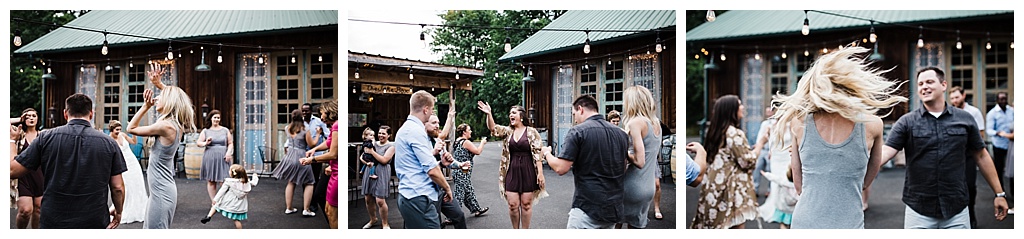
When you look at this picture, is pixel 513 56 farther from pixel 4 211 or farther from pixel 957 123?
pixel 4 211

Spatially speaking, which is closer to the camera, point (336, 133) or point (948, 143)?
point (948, 143)

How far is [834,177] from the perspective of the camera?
12.8 feet

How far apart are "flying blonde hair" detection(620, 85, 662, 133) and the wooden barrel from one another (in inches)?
112

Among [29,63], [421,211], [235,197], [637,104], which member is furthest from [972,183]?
[29,63]

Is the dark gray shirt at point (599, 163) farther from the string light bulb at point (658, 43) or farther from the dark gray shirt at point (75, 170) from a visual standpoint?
the dark gray shirt at point (75, 170)

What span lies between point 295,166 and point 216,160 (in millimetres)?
543

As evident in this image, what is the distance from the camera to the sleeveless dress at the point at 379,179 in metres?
4.28

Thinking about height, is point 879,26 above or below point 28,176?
above

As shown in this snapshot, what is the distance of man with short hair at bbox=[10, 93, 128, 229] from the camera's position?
4.25 meters

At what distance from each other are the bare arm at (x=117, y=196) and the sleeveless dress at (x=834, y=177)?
4.35 meters

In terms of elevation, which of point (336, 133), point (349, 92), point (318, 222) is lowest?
point (318, 222)

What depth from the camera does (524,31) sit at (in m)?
4.37

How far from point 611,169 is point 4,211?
13.2 feet
